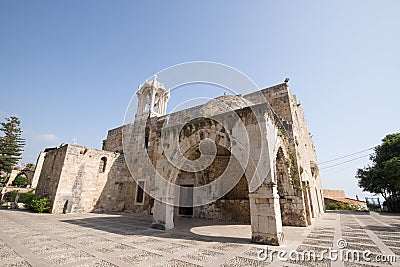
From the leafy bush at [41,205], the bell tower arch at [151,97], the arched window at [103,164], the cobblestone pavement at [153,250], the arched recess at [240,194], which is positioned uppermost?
the bell tower arch at [151,97]

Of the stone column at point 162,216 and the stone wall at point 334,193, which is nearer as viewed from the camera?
the stone column at point 162,216

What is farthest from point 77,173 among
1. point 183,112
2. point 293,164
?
point 293,164

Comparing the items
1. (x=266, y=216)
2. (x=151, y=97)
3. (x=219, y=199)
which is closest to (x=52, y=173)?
(x=151, y=97)

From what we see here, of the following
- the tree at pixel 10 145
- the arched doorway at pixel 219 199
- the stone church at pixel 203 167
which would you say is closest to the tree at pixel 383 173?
the stone church at pixel 203 167

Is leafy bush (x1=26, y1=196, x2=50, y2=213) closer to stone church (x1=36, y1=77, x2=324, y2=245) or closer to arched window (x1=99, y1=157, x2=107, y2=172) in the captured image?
stone church (x1=36, y1=77, x2=324, y2=245)

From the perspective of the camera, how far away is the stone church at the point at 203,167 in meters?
5.93

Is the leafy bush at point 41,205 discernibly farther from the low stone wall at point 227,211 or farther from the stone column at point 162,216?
the low stone wall at point 227,211

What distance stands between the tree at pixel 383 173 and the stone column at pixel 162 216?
19.9 metres

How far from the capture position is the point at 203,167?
12.6 meters

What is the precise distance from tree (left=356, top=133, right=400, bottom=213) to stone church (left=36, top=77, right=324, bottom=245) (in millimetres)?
9194

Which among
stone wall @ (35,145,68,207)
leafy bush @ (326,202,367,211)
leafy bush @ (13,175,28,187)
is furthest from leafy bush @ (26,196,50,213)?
leafy bush @ (326,202,367,211)

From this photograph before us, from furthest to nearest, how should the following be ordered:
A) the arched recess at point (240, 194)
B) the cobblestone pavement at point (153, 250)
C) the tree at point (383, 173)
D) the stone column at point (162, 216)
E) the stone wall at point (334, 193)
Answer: the stone wall at point (334, 193)
the tree at point (383, 173)
the stone column at point (162, 216)
the arched recess at point (240, 194)
the cobblestone pavement at point (153, 250)

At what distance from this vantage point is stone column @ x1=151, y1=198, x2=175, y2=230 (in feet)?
23.4

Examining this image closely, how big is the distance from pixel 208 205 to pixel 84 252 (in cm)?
829
